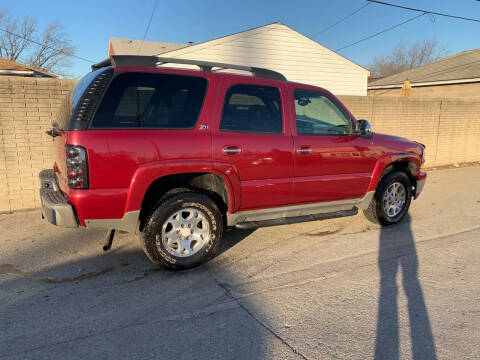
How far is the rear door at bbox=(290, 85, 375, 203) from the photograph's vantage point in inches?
157

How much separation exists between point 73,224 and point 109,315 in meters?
0.91

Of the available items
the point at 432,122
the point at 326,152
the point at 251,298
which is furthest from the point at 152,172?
the point at 432,122

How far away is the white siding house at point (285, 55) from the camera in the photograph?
560 inches

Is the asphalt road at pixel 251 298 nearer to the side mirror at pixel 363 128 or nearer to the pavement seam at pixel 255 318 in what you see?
the pavement seam at pixel 255 318

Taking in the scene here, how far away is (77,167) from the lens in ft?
9.55

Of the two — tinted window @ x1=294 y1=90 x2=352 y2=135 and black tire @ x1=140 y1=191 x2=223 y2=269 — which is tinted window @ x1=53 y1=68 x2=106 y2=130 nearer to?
black tire @ x1=140 y1=191 x2=223 y2=269

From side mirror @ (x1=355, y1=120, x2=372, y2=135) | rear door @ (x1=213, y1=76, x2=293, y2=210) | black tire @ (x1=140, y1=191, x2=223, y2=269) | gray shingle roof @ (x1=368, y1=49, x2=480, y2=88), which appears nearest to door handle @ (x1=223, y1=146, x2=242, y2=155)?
rear door @ (x1=213, y1=76, x2=293, y2=210)

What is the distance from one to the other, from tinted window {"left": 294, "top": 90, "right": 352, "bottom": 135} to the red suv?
0.01 meters

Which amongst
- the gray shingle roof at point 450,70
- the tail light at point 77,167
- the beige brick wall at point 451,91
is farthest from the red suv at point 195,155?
the gray shingle roof at point 450,70

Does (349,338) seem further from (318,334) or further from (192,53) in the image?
(192,53)

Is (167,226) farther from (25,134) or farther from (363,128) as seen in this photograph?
(25,134)

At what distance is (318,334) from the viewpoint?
8.42ft

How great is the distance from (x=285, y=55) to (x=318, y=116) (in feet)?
39.9

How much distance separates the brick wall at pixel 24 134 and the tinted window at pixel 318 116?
3781mm
